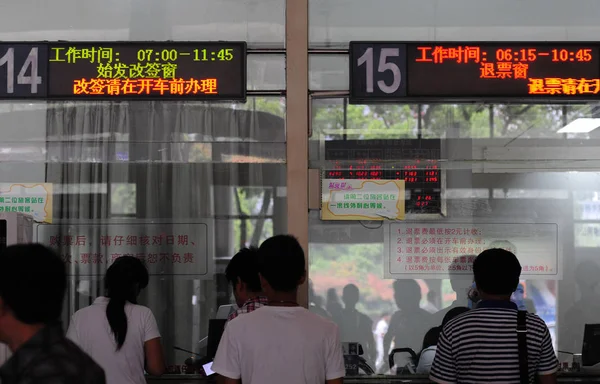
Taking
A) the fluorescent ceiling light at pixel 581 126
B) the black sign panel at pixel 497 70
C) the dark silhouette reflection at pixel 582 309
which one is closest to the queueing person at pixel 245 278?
the black sign panel at pixel 497 70

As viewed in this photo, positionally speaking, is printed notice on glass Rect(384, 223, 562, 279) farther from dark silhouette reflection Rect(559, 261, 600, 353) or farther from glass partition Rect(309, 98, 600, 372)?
dark silhouette reflection Rect(559, 261, 600, 353)

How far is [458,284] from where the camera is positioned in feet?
15.9

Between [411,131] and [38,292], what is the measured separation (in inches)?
133

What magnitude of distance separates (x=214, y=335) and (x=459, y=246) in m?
1.64

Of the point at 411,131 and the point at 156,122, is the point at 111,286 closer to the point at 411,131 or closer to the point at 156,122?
the point at 156,122

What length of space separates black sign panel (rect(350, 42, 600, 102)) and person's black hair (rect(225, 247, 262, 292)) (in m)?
1.64

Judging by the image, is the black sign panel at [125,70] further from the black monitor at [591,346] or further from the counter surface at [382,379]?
the black monitor at [591,346]

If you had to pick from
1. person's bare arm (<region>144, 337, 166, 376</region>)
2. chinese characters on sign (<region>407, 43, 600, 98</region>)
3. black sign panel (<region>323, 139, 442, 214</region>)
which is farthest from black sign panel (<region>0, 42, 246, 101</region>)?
person's bare arm (<region>144, 337, 166, 376</region>)

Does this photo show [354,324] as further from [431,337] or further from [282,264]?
[282,264]

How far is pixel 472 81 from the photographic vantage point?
15.2 ft

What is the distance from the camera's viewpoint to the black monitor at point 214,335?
430 centimetres

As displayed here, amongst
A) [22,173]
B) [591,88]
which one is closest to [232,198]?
[22,173]

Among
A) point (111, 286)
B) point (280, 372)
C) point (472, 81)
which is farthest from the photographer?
point (472, 81)

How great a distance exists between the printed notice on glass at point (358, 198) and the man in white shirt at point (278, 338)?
2132 millimetres
